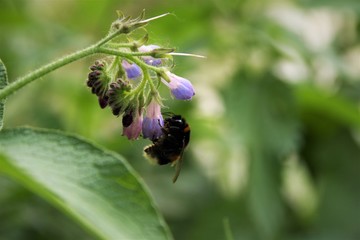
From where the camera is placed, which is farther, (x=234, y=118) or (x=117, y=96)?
(x=234, y=118)

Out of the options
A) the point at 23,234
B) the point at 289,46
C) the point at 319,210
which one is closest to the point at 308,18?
the point at 289,46

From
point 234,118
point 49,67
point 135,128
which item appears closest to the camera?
point 49,67

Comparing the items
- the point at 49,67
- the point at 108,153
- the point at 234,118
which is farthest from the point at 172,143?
the point at 234,118

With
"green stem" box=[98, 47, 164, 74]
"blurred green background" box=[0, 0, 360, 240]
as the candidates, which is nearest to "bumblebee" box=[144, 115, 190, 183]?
"green stem" box=[98, 47, 164, 74]

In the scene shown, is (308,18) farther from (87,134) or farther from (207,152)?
(87,134)

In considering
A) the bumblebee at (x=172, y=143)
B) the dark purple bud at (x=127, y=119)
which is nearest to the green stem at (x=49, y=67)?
A: the dark purple bud at (x=127, y=119)

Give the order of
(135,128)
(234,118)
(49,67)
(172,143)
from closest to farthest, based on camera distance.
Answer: (49,67) → (135,128) → (172,143) → (234,118)

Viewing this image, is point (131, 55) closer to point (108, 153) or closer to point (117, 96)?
point (117, 96)
